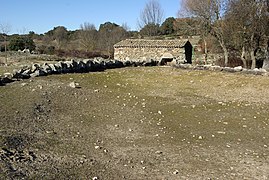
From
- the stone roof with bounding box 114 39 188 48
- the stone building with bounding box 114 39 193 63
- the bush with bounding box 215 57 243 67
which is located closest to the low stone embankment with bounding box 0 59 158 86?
the bush with bounding box 215 57 243 67

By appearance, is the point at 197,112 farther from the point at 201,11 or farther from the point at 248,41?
the point at 201,11

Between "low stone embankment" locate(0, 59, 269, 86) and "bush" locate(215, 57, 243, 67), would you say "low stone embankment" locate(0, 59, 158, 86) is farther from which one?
"bush" locate(215, 57, 243, 67)

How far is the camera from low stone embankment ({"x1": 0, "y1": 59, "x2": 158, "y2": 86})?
45.8 feet

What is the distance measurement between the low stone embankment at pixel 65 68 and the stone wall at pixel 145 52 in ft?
35.6

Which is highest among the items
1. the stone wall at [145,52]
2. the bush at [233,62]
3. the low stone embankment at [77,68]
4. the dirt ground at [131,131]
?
the stone wall at [145,52]

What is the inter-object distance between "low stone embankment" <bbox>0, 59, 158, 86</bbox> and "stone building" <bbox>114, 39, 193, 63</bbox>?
10816mm

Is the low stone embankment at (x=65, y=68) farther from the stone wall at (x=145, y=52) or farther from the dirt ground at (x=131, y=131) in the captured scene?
the stone wall at (x=145, y=52)

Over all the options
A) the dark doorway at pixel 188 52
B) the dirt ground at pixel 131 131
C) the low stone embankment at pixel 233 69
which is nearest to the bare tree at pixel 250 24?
the low stone embankment at pixel 233 69

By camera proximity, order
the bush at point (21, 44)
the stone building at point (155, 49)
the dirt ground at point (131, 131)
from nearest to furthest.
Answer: the dirt ground at point (131, 131)
the stone building at point (155, 49)
the bush at point (21, 44)

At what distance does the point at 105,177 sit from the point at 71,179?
52cm

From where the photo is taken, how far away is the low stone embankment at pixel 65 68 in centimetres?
1397

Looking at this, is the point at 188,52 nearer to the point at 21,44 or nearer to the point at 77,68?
the point at 77,68

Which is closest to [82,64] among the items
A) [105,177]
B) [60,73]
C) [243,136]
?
[60,73]

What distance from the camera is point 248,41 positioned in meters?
26.1
